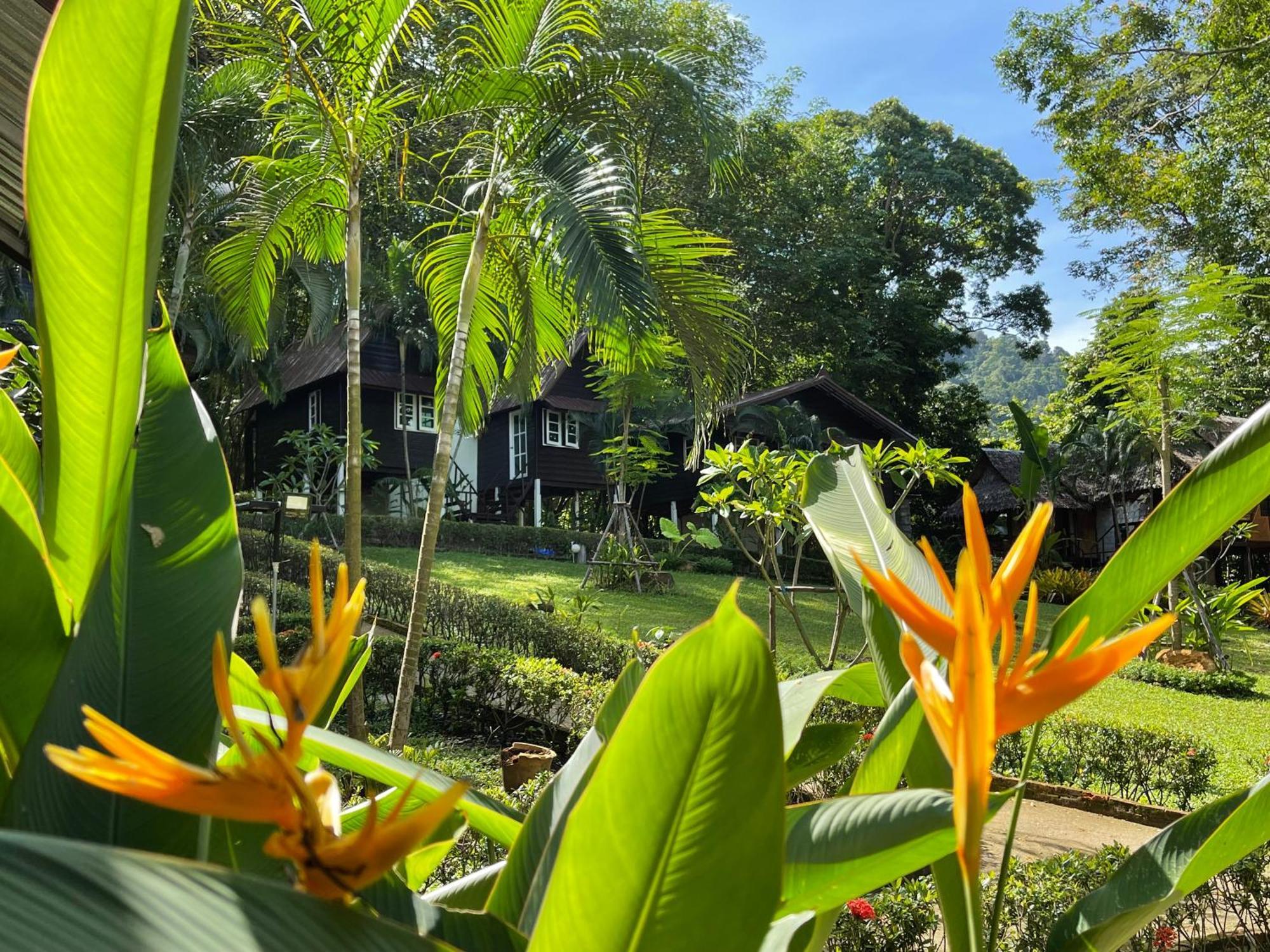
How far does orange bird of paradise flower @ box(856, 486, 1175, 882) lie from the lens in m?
0.46

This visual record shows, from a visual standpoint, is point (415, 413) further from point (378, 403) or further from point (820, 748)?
point (820, 748)

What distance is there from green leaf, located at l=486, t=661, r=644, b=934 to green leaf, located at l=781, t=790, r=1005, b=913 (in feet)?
0.53

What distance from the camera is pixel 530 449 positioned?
23609 millimetres

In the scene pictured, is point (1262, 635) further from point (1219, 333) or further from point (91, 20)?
point (91, 20)

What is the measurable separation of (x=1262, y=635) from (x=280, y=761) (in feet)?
70.1


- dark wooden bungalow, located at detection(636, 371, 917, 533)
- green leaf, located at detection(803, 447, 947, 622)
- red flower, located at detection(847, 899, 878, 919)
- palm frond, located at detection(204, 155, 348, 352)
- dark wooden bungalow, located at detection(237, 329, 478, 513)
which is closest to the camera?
green leaf, located at detection(803, 447, 947, 622)

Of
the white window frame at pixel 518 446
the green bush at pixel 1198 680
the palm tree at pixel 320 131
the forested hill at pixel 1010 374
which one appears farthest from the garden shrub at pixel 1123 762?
the forested hill at pixel 1010 374

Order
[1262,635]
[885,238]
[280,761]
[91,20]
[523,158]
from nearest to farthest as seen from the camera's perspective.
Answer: [280,761] → [91,20] → [523,158] → [1262,635] → [885,238]

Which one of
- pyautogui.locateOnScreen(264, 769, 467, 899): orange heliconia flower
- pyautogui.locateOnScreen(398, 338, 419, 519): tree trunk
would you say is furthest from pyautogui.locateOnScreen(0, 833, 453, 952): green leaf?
pyautogui.locateOnScreen(398, 338, 419, 519): tree trunk

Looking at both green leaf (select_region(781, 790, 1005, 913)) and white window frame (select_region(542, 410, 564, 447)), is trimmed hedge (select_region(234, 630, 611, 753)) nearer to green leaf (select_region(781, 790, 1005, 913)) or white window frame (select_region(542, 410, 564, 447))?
green leaf (select_region(781, 790, 1005, 913))

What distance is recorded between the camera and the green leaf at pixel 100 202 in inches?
26.6

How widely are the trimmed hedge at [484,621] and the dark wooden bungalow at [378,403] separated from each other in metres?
11.5

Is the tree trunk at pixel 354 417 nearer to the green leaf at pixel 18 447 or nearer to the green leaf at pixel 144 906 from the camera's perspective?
the green leaf at pixel 18 447

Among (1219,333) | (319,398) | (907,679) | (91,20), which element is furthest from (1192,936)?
(319,398)
